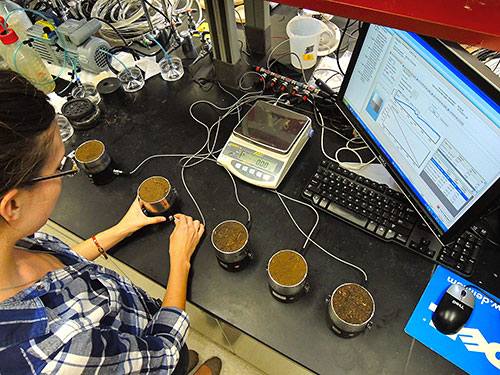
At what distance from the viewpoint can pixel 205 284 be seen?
0.86 metres

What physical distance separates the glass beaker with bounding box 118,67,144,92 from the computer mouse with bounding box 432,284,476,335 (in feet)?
4.16

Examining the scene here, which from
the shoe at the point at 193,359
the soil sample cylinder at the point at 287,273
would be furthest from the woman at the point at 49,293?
the shoe at the point at 193,359

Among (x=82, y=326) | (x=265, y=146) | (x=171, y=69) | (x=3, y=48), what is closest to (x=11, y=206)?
(x=82, y=326)

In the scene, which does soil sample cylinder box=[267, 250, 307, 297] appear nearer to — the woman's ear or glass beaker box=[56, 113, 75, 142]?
the woman's ear

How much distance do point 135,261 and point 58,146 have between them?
0.40 metres

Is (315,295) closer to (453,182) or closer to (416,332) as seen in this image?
(416,332)

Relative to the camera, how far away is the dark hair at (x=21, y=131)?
0.53 meters

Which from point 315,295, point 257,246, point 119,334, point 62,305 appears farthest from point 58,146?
point 315,295

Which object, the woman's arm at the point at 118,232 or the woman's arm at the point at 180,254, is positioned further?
the woman's arm at the point at 118,232

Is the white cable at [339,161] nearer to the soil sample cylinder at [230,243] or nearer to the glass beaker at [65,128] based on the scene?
the soil sample cylinder at [230,243]

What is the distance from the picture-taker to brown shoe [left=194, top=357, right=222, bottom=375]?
4.65 feet

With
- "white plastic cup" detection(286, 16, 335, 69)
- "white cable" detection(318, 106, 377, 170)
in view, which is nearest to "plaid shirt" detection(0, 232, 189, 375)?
"white cable" detection(318, 106, 377, 170)

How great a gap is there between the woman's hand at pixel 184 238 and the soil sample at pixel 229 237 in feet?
0.30

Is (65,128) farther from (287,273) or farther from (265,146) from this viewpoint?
(287,273)
